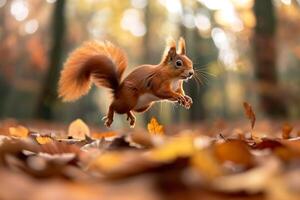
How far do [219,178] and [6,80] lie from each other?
85.4ft

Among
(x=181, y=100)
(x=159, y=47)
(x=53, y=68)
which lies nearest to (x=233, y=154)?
(x=181, y=100)

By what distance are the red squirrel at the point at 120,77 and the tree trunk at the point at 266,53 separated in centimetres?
783

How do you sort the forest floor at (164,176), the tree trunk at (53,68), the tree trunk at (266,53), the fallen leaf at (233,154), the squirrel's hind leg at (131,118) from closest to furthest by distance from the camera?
the forest floor at (164,176), the fallen leaf at (233,154), the squirrel's hind leg at (131,118), the tree trunk at (266,53), the tree trunk at (53,68)

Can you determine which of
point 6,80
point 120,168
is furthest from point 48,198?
point 6,80

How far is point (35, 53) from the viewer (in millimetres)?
20406

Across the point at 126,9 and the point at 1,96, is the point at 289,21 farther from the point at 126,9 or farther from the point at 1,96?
the point at 1,96

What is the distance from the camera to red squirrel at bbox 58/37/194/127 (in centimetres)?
314

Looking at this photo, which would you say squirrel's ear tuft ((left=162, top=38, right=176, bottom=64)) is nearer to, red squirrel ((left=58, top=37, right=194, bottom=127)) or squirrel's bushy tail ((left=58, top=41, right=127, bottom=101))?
red squirrel ((left=58, top=37, right=194, bottom=127))

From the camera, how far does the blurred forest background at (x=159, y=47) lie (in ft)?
36.3

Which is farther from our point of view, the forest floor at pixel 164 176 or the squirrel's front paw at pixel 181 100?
the squirrel's front paw at pixel 181 100

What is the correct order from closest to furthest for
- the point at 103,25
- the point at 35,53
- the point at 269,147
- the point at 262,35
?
the point at 269,147
the point at 262,35
the point at 35,53
the point at 103,25

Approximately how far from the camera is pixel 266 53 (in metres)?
10.8

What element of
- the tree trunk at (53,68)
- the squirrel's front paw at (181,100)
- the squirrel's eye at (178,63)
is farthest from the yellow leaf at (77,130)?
the tree trunk at (53,68)

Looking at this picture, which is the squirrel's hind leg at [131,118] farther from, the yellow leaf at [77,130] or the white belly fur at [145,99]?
the yellow leaf at [77,130]
